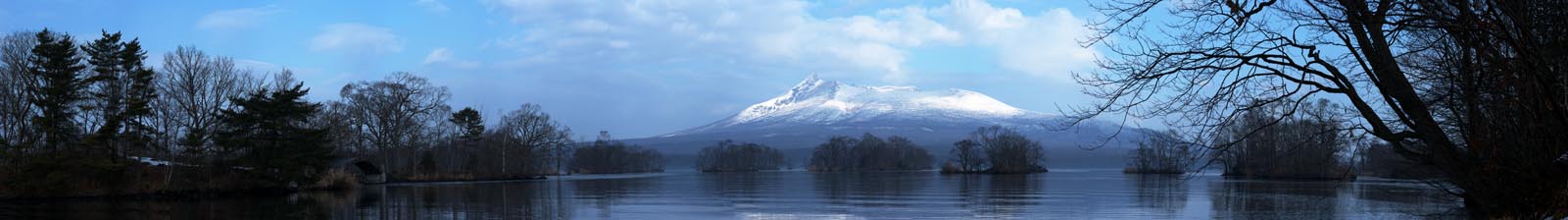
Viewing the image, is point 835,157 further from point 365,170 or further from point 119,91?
point 119,91

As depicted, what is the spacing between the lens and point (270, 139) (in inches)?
1563

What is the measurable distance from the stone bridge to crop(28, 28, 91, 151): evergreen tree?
1776cm

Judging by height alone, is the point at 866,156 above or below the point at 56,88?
below

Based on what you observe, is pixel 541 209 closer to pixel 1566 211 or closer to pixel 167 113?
pixel 1566 211

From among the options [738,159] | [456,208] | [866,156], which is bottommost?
[738,159]

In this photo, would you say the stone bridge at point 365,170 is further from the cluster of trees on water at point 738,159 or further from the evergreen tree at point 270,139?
the cluster of trees on water at point 738,159

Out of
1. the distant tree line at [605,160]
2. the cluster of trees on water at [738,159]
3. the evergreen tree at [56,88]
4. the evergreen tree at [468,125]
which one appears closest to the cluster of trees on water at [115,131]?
the evergreen tree at [56,88]

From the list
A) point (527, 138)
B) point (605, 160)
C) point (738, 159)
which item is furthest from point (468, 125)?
point (738, 159)

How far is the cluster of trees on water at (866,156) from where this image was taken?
134 m

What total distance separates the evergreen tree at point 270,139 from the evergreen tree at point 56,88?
15.5 ft

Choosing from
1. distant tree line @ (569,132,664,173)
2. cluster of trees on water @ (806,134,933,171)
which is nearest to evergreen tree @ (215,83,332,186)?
distant tree line @ (569,132,664,173)

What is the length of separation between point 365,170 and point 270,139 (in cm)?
1765

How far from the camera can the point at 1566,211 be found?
815cm

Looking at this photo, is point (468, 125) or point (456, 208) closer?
point (456, 208)
